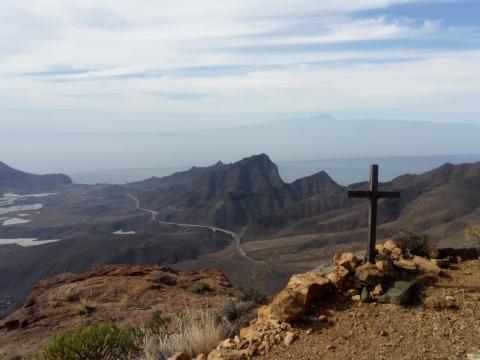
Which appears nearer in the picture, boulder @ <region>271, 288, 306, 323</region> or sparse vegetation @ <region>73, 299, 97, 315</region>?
boulder @ <region>271, 288, 306, 323</region>

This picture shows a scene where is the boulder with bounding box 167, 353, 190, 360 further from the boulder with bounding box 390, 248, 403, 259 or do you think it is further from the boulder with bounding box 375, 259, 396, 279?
the boulder with bounding box 390, 248, 403, 259

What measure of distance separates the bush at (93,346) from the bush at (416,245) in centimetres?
548

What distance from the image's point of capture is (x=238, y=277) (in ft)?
128

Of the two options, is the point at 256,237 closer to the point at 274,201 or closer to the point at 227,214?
the point at 227,214

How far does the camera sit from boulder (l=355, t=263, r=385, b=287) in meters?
7.49

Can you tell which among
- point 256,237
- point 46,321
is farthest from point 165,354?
point 256,237

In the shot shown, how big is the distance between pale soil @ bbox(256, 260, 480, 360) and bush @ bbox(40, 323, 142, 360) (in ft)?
7.81

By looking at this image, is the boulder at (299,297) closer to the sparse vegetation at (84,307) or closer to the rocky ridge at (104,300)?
the rocky ridge at (104,300)

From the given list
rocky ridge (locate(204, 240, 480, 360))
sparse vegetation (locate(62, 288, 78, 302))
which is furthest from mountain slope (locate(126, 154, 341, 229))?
rocky ridge (locate(204, 240, 480, 360))

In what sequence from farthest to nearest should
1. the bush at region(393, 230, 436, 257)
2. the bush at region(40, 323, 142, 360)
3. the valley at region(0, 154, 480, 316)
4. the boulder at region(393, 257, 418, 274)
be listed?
the valley at region(0, 154, 480, 316)
the bush at region(393, 230, 436, 257)
the boulder at region(393, 257, 418, 274)
the bush at region(40, 323, 142, 360)

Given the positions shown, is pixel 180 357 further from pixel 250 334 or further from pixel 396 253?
pixel 396 253

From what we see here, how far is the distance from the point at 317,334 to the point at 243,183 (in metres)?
111

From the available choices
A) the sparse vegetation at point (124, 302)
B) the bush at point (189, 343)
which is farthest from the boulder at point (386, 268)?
the sparse vegetation at point (124, 302)

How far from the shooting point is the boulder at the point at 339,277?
758 centimetres
